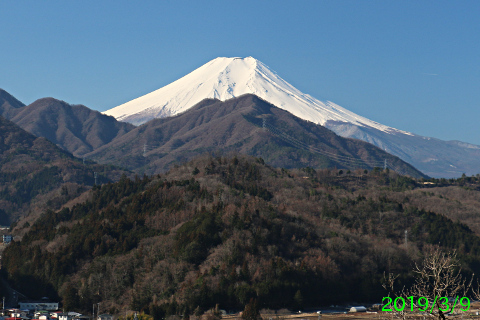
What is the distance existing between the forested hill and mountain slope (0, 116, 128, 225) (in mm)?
34739

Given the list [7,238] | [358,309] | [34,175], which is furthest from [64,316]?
[34,175]

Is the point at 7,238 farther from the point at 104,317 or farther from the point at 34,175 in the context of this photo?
the point at 34,175

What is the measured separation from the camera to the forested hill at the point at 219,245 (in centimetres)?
6162

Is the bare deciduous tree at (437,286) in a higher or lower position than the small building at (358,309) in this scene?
higher

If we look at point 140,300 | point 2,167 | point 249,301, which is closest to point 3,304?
point 140,300

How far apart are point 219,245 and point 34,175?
98.3 meters

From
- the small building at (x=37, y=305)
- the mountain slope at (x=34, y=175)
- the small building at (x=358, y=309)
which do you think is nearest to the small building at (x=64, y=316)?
the small building at (x=37, y=305)

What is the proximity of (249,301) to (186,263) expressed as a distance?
10359 millimetres

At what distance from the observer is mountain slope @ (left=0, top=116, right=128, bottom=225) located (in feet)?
436

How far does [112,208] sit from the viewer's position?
8475 centimetres

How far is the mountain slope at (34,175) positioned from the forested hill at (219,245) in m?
34.7

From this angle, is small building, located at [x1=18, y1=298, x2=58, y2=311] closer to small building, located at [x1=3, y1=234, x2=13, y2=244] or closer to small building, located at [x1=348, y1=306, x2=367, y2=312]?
small building, located at [x1=348, y1=306, x2=367, y2=312]

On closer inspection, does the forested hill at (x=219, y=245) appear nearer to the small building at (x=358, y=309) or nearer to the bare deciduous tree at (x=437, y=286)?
the small building at (x=358, y=309)

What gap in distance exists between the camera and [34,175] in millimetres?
155000
